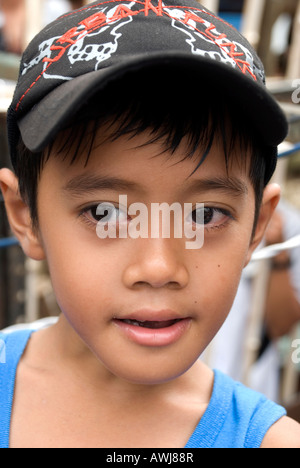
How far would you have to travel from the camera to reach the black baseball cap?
0.62 m

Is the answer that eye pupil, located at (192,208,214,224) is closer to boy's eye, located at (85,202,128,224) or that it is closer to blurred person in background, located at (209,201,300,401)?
boy's eye, located at (85,202,128,224)

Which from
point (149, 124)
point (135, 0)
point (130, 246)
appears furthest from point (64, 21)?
point (130, 246)

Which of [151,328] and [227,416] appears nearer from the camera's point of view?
[151,328]

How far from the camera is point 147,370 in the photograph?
28.0 inches

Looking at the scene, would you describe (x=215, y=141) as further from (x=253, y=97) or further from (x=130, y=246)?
(x=130, y=246)

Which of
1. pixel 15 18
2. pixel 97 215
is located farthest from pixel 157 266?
pixel 15 18

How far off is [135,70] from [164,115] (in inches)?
3.4

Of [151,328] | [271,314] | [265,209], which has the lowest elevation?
[271,314]

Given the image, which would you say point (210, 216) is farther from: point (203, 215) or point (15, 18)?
point (15, 18)

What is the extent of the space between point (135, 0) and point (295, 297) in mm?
1487

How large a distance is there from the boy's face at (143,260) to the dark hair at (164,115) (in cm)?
2

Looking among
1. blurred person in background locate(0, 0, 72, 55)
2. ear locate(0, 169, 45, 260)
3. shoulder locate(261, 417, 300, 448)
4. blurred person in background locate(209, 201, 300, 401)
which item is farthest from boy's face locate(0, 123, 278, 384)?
blurred person in background locate(0, 0, 72, 55)

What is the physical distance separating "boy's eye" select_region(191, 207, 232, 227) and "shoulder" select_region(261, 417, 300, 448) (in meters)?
0.34

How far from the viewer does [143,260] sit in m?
0.68
